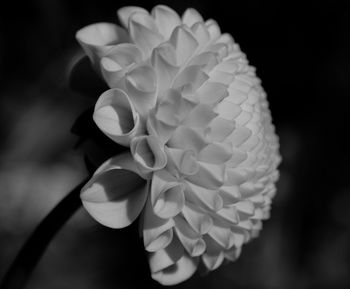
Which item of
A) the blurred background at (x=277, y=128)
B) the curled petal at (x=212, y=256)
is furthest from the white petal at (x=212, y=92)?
the blurred background at (x=277, y=128)

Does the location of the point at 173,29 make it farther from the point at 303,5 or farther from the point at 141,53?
the point at 303,5

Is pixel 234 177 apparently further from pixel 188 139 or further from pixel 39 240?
pixel 39 240

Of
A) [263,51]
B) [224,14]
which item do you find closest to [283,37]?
[263,51]

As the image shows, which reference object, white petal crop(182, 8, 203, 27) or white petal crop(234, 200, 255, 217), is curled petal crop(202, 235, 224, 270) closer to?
white petal crop(234, 200, 255, 217)

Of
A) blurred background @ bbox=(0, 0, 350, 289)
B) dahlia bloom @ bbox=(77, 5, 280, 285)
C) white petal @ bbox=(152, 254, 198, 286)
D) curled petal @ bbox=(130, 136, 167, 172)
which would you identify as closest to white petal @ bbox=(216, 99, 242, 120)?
dahlia bloom @ bbox=(77, 5, 280, 285)

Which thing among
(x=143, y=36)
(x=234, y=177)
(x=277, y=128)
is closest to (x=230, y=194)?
(x=234, y=177)

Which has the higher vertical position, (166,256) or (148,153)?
(148,153)
